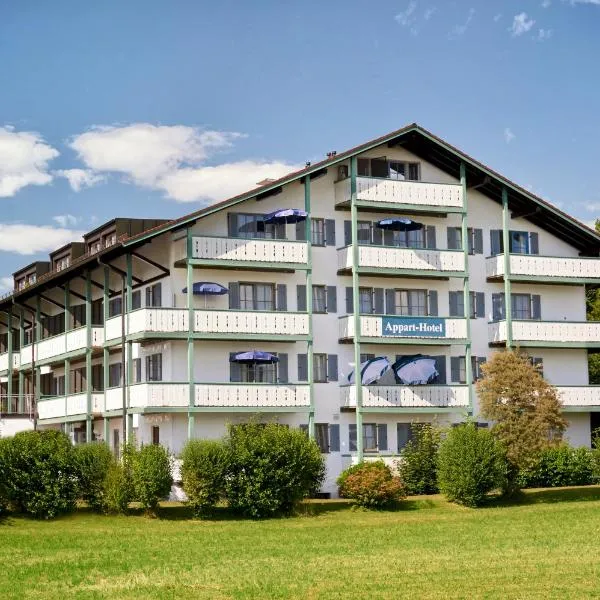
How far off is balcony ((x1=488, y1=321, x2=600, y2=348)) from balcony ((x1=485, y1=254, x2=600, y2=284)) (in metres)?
2.09

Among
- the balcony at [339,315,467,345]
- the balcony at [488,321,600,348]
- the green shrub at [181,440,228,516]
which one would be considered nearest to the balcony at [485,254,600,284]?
the balcony at [488,321,600,348]

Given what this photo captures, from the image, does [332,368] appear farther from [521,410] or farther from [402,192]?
[521,410]

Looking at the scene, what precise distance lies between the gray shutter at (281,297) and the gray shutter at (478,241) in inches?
407

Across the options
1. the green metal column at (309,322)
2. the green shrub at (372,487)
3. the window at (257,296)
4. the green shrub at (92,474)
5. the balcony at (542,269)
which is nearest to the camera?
the green shrub at (92,474)

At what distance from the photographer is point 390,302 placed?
5991 centimetres

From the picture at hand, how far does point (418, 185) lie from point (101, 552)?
2765cm

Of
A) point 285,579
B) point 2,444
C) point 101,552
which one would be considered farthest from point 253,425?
point 285,579

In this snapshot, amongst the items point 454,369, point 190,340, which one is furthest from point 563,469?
point 190,340

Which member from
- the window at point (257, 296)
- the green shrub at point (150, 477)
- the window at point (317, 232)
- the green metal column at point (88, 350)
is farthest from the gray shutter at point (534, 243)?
the green shrub at point (150, 477)

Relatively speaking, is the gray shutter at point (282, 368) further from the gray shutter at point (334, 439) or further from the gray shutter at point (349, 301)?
the gray shutter at point (349, 301)

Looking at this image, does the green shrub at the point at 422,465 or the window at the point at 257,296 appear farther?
the window at the point at 257,296

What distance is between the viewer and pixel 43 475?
151 ft

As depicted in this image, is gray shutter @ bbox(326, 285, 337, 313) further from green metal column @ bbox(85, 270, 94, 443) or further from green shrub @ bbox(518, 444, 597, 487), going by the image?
green shrub @ bbox(518, 444, 597, 487)

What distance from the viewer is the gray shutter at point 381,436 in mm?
58688
